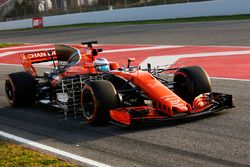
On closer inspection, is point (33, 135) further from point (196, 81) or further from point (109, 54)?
point (109, 54)

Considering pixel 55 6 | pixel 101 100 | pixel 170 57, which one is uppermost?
pixel 101 100

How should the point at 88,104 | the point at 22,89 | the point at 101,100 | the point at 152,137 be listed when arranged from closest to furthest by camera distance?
the point at 152,137, the point at 101,100, the point at 88,104, the point at 22,89

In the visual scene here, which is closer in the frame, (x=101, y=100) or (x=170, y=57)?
(x=101, y=100)

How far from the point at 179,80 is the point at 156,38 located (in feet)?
47.2

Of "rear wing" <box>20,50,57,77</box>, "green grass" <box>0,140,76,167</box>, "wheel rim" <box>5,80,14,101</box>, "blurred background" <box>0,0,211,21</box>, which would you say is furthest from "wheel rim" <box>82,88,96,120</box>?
"blurred background" <box>0,0,211,21</box>

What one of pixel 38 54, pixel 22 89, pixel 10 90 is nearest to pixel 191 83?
pixel 22 89

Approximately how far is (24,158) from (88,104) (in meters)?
1.86

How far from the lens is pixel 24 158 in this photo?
19.7 ft

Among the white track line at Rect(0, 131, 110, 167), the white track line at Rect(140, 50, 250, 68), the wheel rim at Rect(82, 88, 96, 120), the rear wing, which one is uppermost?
the rear wing

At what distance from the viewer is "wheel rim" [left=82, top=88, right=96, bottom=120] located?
745 cm

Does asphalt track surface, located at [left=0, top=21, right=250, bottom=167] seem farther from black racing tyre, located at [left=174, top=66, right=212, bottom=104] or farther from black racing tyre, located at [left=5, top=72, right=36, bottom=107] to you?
black racing tyre, located at [left=174, top=66, right=212, bottom=104]

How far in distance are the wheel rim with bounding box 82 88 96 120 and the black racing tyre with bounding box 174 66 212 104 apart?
58.2 inches

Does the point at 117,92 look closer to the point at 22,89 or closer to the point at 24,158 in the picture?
the point at 24,158

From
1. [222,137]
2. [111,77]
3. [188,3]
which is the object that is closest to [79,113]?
[111,77]
